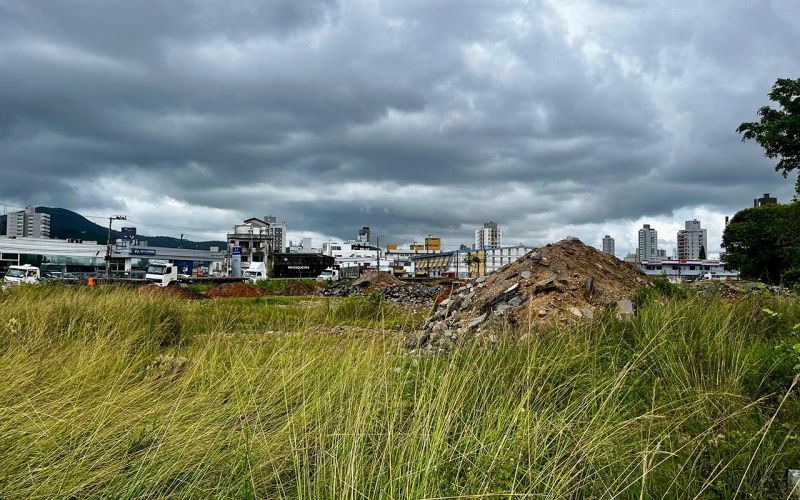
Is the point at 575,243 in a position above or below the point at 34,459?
above

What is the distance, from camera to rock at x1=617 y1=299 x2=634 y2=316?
6629mm

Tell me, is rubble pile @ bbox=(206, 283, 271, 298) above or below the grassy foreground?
below

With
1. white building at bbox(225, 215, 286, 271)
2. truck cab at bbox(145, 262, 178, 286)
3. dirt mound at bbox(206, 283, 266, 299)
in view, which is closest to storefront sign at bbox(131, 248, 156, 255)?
white building at bbox(225, 215, 286, 271)

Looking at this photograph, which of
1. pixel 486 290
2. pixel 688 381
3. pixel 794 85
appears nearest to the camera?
pixel 688 381

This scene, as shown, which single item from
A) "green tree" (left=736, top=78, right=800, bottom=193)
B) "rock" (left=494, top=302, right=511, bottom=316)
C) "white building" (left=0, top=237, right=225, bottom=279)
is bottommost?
"rock" (left=494, top=302, right=511, bottom=316)

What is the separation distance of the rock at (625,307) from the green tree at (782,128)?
1950cm

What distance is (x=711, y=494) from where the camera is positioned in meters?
2.22

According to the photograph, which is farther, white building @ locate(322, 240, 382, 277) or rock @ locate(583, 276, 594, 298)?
white building @ locate(322, 240, 382, 277)

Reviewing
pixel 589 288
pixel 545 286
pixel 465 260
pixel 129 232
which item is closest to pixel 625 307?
pixel 589 288

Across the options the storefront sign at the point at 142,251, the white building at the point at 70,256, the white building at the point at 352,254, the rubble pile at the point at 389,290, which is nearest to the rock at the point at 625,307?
the rubble pile at the point at 389,290

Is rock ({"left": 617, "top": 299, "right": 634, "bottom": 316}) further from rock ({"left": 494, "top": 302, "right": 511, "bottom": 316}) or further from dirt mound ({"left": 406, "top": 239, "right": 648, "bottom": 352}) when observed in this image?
rock ({"left": 494, "top": 302, "right": 511, "bottom": 316})

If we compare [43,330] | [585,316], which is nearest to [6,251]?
[43,330]

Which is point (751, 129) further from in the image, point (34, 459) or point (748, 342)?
point (34, 459)

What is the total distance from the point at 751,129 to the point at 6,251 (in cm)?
7285
